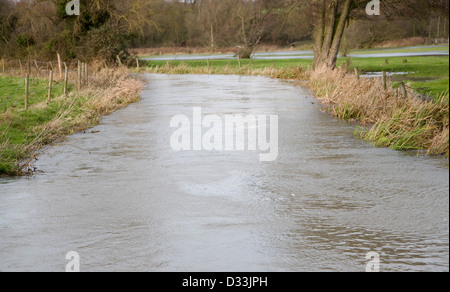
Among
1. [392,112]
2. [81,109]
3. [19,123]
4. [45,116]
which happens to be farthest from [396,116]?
[81,109]

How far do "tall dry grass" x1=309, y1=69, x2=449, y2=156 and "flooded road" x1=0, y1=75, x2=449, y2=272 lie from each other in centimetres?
60

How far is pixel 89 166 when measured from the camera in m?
12.9

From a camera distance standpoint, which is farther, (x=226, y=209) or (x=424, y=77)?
(x=424, y=77)

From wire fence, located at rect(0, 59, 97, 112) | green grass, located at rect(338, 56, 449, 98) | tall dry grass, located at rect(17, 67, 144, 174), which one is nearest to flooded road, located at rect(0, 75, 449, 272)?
tall dry grass, located at rect(17, 67, 144, 174)

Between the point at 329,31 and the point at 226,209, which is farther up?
the point at 329,31

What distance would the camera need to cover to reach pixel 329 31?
38.4m

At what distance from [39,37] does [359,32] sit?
3981 cm

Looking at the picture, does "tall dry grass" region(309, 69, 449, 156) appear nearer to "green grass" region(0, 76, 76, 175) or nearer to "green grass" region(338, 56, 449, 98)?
"green grass" region(338, 56, 449, 98)

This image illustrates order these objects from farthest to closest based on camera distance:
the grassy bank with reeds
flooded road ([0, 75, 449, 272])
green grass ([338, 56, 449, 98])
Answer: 1. green grass ([338, 56, 449, 98])
2. the grassy bank with reeds
3. flooded road ([0, 75, 449, 272])

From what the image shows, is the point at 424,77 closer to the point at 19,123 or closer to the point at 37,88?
the point at 37,88

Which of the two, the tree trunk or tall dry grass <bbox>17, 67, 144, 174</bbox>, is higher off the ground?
the tree trunk

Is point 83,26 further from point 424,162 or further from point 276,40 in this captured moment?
point 276,40

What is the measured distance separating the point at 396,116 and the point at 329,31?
2396cm

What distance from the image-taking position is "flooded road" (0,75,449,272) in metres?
7.32
